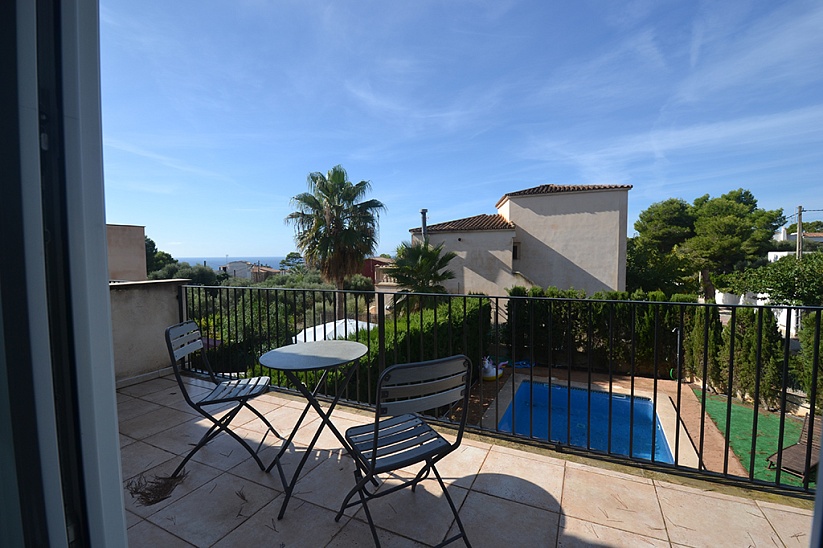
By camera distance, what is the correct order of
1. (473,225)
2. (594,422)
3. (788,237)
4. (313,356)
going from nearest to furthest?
(313,356)
(594,422)
(473,225)
(788,237)

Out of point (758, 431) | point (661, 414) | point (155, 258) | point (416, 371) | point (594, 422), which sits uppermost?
point (155, 258)

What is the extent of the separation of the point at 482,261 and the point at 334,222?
22.8 ft

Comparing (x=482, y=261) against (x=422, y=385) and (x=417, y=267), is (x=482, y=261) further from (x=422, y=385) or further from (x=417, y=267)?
(x=422, y=385)

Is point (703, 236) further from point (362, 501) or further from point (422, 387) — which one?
point (362, 501)

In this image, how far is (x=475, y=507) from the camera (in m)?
1.92

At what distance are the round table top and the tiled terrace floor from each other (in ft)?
2.53

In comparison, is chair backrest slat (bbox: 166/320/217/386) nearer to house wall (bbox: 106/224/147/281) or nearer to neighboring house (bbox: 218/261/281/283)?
house wall (bbox: 106/224/147/281)

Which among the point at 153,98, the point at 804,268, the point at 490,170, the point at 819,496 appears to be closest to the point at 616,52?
the point at 153,98

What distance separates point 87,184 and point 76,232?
0.31 ft

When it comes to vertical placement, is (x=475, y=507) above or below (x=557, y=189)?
below

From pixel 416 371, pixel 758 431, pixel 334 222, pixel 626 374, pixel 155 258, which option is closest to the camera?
pixel 416 371

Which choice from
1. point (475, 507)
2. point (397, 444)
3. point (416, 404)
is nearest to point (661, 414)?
point (475, 507)

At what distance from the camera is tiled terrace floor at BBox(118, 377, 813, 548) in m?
1.72

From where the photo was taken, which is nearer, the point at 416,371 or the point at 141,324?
the point at 416,371
